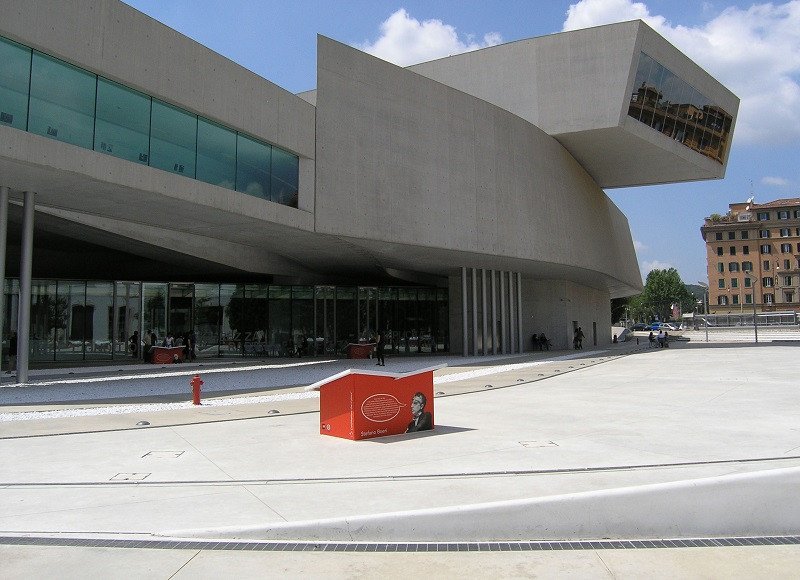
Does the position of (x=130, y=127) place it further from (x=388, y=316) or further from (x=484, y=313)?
(x=388, y=316)

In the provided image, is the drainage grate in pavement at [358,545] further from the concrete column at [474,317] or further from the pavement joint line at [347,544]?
the concrete column at [474,317]

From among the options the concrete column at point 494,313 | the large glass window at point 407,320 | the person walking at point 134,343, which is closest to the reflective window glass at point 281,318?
the large glass window at point 407,320

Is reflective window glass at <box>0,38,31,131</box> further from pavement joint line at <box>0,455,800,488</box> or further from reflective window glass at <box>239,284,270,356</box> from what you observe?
reflective window glass at <box>239,284,270,356</box>

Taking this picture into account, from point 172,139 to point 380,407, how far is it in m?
12.9

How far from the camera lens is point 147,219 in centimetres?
2261

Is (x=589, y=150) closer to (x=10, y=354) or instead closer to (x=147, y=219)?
(x=147, y=219)

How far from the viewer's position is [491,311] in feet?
125

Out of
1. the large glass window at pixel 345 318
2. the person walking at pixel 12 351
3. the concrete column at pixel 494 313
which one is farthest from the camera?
the large glass window at pixel 345 318

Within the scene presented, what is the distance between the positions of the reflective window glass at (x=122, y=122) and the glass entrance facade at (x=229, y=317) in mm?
13879

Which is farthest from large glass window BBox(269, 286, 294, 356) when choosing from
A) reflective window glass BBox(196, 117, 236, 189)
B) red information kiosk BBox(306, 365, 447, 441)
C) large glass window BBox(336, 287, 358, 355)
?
red information kiosk BBox(306, 365, 447, 441)

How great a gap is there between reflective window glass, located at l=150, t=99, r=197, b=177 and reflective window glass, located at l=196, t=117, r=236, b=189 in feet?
0.92

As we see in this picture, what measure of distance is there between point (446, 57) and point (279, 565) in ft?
124

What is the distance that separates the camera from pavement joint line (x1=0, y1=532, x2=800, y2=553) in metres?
5.21

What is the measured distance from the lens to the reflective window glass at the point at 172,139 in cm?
1889
